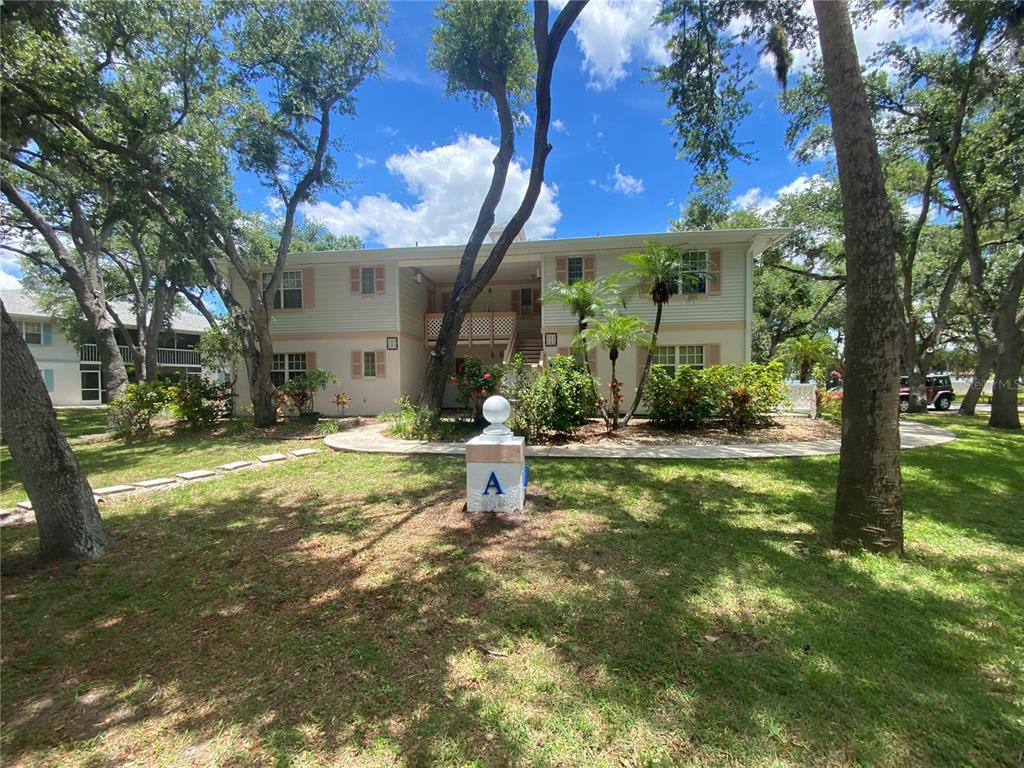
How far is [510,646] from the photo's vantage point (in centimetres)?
256

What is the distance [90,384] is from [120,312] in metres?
5.34

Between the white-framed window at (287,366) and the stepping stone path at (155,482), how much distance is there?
8.95 metres

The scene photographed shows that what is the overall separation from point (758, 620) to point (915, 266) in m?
24.4

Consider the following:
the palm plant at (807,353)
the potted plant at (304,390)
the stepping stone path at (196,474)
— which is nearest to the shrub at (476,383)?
the potted plant at (304,390)

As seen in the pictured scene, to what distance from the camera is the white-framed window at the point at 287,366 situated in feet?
49.8

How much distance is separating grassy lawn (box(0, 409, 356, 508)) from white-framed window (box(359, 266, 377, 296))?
5142mm

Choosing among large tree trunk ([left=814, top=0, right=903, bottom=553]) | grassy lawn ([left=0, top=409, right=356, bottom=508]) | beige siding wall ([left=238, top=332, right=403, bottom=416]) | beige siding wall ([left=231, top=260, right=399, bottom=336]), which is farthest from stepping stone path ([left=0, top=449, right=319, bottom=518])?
large tree trunk ([left=814, top=0, right=903, bottom=553])

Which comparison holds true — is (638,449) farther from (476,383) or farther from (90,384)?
(90,384)

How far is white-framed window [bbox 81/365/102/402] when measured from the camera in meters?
23.9

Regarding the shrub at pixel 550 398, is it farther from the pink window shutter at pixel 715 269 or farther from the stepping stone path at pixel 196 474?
the pink window shutter at pixel 715 269

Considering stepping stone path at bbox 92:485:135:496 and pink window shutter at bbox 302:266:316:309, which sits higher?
pink window shutter at bbox 302:266:316:309

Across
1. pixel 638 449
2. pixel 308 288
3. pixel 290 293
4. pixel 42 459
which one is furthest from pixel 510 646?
pixel 290 293

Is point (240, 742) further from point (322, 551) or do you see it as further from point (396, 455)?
point (396, 455)

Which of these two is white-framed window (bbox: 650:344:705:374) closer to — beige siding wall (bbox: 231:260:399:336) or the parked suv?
beige siding wall (bbox: 231:260:399:336)
